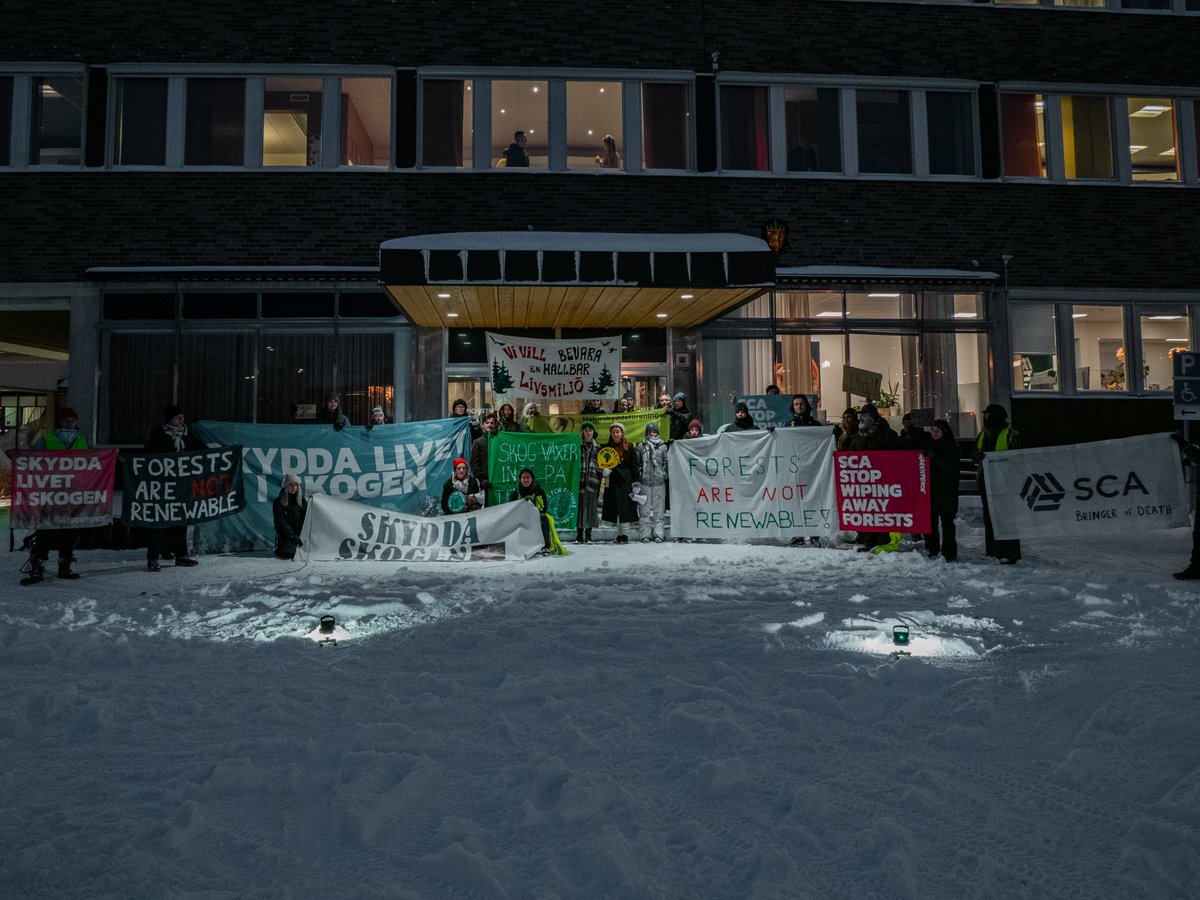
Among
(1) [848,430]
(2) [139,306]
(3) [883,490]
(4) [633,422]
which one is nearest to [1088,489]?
(3) [883,490]

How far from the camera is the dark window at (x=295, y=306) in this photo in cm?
1550

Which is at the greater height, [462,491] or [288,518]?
[462,491]

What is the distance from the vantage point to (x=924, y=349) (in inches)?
647

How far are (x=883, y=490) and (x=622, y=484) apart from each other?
11.7 ft

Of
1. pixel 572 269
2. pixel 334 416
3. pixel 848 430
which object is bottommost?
pixel 848 430

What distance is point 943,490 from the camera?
9781 millimetres

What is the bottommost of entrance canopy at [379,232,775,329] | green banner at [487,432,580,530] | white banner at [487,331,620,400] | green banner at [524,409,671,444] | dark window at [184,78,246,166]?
green banner at [487,432,580,530]

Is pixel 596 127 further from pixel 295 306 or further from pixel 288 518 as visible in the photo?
pixel 288 518

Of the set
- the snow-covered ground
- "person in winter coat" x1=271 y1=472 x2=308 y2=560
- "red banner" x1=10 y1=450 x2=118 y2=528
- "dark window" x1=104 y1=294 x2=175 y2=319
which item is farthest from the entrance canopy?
the snow-covered ground

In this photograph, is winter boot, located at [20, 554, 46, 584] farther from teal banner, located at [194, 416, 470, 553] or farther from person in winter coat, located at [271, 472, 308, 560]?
person in winter coat, located at [271, 472, 308, 560]

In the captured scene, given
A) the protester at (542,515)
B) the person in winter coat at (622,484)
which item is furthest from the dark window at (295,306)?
the protester at (542,515)

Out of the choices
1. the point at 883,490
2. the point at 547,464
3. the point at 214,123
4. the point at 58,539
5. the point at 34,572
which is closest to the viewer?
the point at 34,572

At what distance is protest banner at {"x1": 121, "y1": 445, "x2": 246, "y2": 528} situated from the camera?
375 inches

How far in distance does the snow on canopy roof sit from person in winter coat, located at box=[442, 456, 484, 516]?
12.1ft
